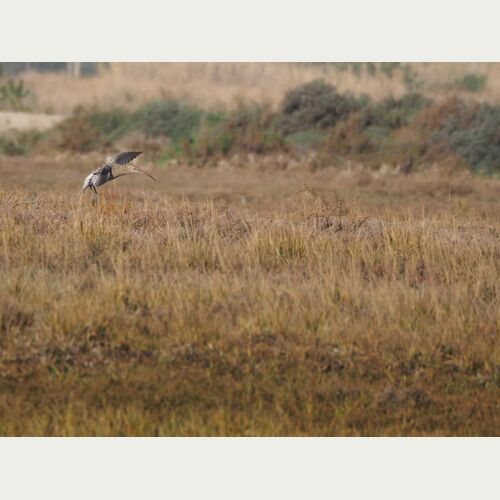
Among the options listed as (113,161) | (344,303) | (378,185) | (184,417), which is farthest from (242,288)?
(378,185)

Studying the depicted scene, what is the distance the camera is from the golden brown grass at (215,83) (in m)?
31.9

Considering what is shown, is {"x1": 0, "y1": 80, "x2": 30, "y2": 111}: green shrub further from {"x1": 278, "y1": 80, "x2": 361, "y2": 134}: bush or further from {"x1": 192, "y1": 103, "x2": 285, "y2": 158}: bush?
{"x1": 278, "y1": 80, "x2": 361, "y2": 134}: bush

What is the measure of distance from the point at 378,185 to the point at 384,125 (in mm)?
6445

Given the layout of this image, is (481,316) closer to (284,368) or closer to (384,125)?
(284,368)

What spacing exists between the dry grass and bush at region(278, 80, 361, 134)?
1834 centimetres

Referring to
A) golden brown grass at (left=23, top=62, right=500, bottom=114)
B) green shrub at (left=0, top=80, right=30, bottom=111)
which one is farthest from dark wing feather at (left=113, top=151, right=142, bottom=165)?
green shrub at (left=0, top=80, right=30, bottom=111)

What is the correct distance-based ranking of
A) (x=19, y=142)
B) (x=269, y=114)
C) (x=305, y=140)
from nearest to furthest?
(x=305, y=140)
(x=269, y=114)
(x=19, y=142)

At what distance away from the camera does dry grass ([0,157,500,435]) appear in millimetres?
6930

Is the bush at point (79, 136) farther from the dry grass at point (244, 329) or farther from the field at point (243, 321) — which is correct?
the dry grass at point (244, 329)

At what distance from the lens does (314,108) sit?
2947 centimetres

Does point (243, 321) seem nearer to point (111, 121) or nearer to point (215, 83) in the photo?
point (111, 121)

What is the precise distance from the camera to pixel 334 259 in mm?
9992

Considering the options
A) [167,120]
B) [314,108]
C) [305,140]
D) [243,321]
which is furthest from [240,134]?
[243,321]

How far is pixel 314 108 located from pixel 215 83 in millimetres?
5466
